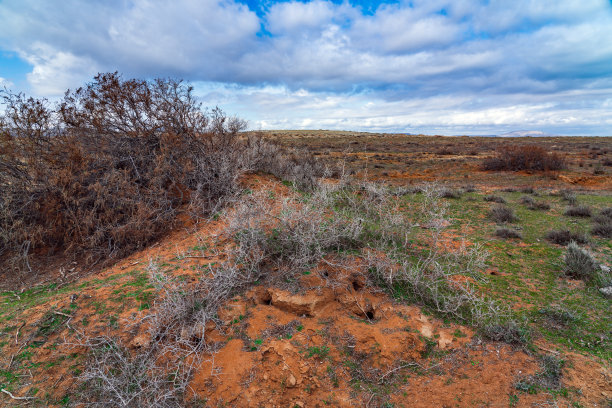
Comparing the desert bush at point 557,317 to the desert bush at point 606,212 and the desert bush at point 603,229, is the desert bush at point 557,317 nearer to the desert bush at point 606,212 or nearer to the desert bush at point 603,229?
the desert bush at point 603,229

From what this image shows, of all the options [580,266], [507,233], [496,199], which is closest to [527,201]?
[496,199]

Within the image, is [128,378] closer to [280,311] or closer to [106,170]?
[280,311]

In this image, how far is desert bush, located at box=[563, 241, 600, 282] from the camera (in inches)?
185

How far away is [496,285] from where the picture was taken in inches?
181

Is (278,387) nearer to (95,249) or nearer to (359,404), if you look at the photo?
(359,404)

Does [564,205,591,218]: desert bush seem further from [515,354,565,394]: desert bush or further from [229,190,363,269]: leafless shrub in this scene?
[229,190,363,269]: leafless shrub

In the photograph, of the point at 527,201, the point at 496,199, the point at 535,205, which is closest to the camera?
the point at 535,205

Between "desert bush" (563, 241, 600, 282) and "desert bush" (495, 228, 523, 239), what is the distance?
134 centimetres

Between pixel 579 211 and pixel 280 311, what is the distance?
8.12 m

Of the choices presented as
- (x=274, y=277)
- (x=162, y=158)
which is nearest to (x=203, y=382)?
(x=274, y=277)

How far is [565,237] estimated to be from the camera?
6102 millimetres

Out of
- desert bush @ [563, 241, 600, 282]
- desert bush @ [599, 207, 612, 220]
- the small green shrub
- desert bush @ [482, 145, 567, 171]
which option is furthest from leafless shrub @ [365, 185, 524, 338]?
desert bush @ [482, 145, 567, 171]

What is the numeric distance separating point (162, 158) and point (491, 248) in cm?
665

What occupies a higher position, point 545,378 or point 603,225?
point 603,225
